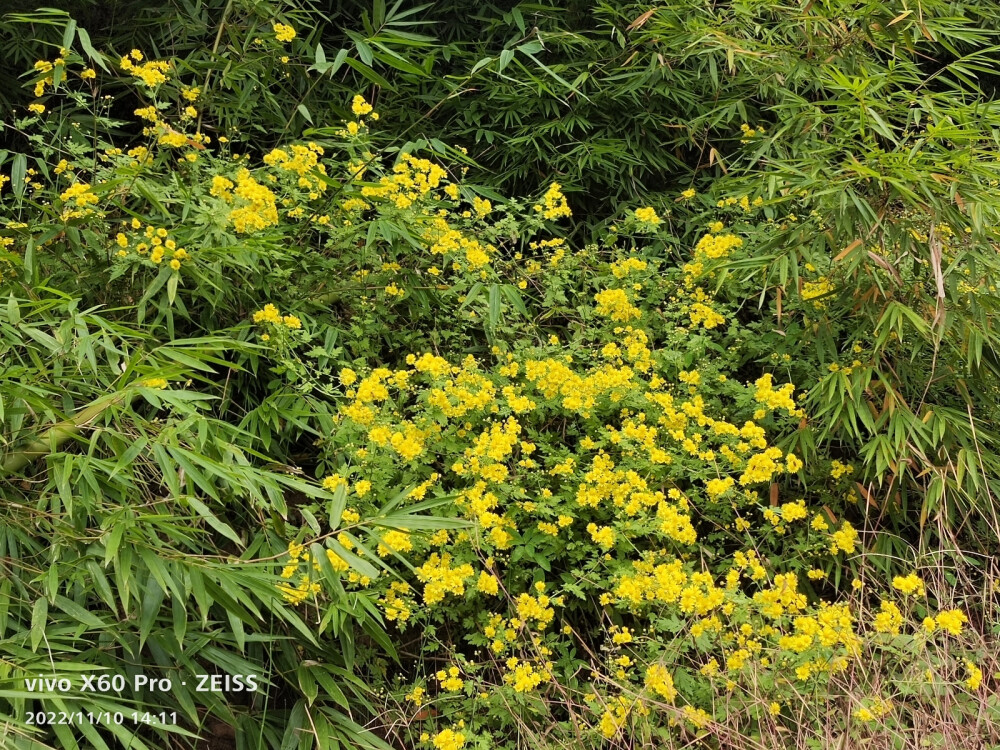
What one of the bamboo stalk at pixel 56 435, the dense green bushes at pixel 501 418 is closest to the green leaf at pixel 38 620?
the dense green bushes at pixel 501 418

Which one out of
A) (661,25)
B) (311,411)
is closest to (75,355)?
(311,411)

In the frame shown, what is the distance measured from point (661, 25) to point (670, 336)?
110 centimetres

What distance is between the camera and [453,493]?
1.96 metres

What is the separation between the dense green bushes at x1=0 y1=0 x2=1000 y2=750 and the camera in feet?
5.50

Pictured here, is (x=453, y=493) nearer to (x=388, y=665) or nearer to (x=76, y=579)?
(x=388, y=665)

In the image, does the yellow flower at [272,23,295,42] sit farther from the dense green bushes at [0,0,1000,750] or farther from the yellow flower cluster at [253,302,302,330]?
the yellow flower cluster at [253,302,302,330]

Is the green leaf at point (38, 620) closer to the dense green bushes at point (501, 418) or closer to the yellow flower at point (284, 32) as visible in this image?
the dense green bushes at point (501, 418)

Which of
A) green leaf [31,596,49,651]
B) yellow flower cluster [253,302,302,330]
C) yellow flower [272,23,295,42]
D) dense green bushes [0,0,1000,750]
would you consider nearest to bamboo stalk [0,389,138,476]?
dense green bushes [0,0,1000,750]

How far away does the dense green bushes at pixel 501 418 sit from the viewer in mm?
1678

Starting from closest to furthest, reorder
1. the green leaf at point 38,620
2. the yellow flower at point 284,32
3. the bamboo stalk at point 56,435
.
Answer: the green leaf at point 38,620 < the bamboo stalk at point 56,435 < the yellow flower at point 284,32

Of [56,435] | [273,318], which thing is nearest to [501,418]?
[273,318]

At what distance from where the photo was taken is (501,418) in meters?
2.39

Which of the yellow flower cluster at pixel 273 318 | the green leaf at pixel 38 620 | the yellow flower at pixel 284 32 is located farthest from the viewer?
the yellow flower at pixel 284 32

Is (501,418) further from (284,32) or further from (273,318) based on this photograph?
(284,32)
